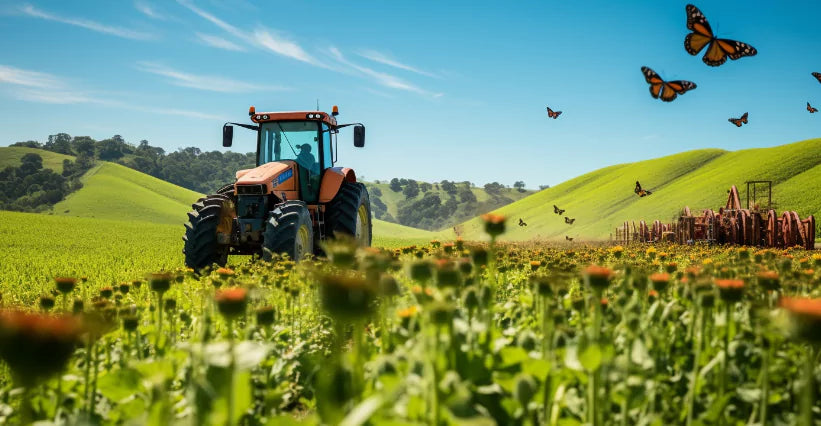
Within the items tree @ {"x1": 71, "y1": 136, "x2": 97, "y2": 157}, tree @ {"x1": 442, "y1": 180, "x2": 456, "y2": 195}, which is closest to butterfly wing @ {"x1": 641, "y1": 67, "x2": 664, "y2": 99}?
tree @ {"x1": 442, "y1": 180, "x2": 456, "y2": 195}

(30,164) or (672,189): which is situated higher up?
(30,164)

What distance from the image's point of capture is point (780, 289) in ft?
8.34

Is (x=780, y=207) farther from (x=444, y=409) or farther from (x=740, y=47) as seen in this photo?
(x=444, y=409)

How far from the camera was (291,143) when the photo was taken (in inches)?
416

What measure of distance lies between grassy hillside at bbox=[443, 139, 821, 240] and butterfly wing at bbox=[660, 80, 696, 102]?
3376 cm

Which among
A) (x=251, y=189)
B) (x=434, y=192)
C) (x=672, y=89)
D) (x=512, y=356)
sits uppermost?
(x=434, y=192)

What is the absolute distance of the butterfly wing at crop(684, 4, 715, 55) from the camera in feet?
31.2

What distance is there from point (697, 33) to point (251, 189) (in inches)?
327

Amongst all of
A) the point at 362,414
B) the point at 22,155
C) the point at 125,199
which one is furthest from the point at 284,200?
the point at 22,155

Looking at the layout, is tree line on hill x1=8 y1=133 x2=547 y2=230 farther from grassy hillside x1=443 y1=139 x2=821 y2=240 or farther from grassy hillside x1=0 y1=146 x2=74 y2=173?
grassy hillside x1=443 y1=139 x2=821 y2=240

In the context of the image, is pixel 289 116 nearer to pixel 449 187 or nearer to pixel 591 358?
pixel 591 358

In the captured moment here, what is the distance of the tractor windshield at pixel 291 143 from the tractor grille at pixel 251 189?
5.64 feet

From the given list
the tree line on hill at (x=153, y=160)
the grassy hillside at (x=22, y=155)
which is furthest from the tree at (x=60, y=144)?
the grassy hillside at (x=22, y=155)

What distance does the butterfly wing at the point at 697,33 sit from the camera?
9.51 meters
